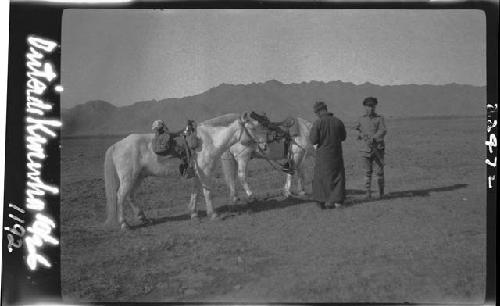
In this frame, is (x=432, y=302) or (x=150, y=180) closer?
(x=432, y=302)

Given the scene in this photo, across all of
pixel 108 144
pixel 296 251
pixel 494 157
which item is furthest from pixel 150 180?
pixel 494 157

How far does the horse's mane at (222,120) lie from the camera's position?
4340mm

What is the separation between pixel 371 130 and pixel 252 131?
1.17m

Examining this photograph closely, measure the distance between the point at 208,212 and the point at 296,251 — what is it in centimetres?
93

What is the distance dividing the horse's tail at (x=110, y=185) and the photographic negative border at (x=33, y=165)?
458 millimetres

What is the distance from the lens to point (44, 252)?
425 centimetres

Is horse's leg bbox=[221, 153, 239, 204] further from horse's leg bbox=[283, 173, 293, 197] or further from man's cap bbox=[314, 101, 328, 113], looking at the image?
man's cap bbox=[314, 101, 328, 113]

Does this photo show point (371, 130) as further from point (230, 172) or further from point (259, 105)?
point (230, 172)

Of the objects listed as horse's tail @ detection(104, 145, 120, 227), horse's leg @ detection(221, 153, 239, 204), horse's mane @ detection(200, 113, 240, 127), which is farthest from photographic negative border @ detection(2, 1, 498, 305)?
horse's leg @ detection(221, 153, 239, 204)

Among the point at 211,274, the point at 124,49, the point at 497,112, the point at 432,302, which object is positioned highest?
the point at 124,49

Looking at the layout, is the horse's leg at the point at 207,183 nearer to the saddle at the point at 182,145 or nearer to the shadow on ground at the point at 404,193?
the saddle at the point at 182,145

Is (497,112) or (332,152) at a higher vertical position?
(497,112)

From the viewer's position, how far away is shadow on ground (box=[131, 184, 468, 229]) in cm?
435

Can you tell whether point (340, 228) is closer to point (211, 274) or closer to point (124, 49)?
point (211, 274)
